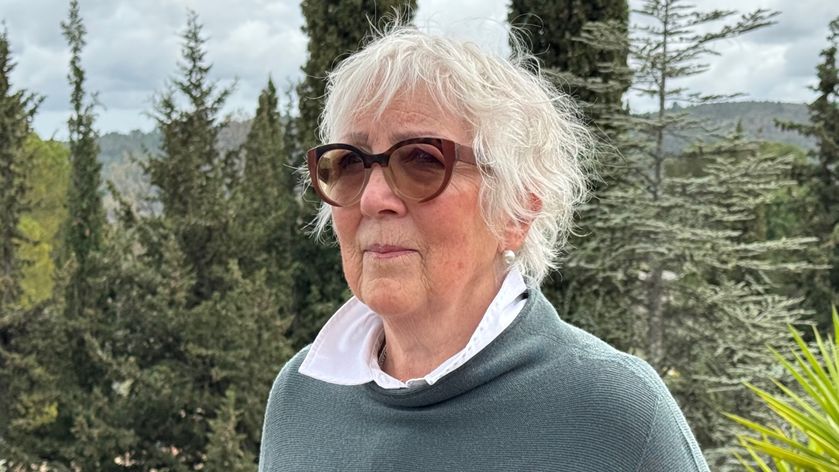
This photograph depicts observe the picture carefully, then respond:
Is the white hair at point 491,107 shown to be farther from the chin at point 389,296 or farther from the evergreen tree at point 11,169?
the evergreen tree at point 11,169

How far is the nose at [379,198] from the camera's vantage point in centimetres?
121

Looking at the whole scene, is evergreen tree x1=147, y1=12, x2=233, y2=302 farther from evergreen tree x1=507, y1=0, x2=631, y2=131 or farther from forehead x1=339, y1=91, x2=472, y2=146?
forehead x1=339, y1=91, x2=472, y2=146

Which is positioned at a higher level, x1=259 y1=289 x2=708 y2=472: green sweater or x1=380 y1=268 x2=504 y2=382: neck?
x1=380 y1=268 x2=504 y2=382: neck

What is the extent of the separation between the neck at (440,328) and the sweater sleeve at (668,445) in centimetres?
30

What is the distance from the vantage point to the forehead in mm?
1218

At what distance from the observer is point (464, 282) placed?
4.10ft

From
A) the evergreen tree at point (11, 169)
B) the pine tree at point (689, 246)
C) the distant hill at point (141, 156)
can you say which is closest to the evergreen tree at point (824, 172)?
the pine tree at point (689, 246)

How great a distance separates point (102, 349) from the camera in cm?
1073

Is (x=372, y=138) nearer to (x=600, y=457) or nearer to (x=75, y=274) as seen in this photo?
(x=600, y=457)

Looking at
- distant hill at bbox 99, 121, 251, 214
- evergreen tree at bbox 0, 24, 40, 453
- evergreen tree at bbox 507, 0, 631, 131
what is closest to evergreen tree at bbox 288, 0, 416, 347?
distant hill at bbox 99, 121, 251, 214

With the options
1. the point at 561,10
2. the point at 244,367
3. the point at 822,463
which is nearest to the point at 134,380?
the point at 244,367

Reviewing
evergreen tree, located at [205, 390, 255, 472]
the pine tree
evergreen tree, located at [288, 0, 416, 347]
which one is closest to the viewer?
the pine tree

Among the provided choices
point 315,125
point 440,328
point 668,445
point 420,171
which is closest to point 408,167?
point 420,171

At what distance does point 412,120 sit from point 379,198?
0.41ft
